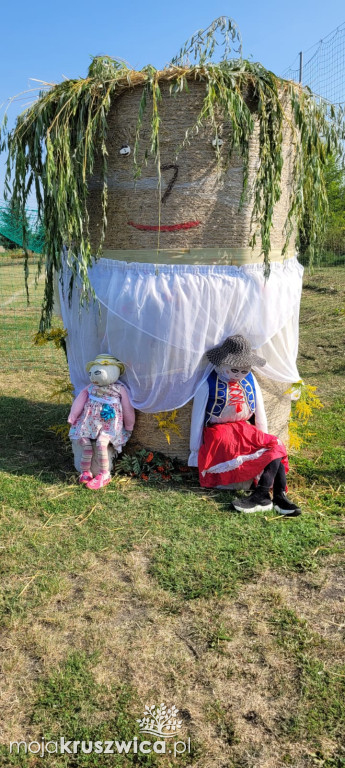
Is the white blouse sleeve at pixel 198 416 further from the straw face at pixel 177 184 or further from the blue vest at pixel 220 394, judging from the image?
the straw face at pixel 177 184

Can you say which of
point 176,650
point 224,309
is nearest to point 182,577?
point 176,650

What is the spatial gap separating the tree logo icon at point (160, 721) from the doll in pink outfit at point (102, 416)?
209 centimetres

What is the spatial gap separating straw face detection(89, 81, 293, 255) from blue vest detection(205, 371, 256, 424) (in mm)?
972

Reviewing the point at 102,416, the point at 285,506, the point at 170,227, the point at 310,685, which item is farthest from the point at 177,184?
the point at 310,685

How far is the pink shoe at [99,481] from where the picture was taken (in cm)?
441

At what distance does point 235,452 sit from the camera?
4.26m

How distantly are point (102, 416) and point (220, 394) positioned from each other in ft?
2.99

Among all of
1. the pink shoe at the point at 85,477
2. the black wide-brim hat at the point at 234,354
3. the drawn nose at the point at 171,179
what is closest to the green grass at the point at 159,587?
the pink shoe at the point at 85,477

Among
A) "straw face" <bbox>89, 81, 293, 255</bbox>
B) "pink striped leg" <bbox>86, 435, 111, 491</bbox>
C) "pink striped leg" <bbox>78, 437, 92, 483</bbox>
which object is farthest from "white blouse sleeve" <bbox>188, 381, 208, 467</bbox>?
"straw face" <bbox>89, 81, 293, 255</bbox>

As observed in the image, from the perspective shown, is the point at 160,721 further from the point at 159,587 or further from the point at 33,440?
the point at 33,440

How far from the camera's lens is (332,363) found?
8305 millimetres

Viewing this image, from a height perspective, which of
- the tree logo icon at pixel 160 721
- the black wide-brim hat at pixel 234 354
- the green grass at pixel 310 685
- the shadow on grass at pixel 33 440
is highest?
the black wide-brim hat at pixel 234 354

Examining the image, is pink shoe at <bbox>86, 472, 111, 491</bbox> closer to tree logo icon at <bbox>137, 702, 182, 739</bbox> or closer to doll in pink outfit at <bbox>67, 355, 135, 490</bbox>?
doll in pink outfit at <bbox>67, 355, 135, 490</bbox>

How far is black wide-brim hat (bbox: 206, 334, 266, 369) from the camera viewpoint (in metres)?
4.16
